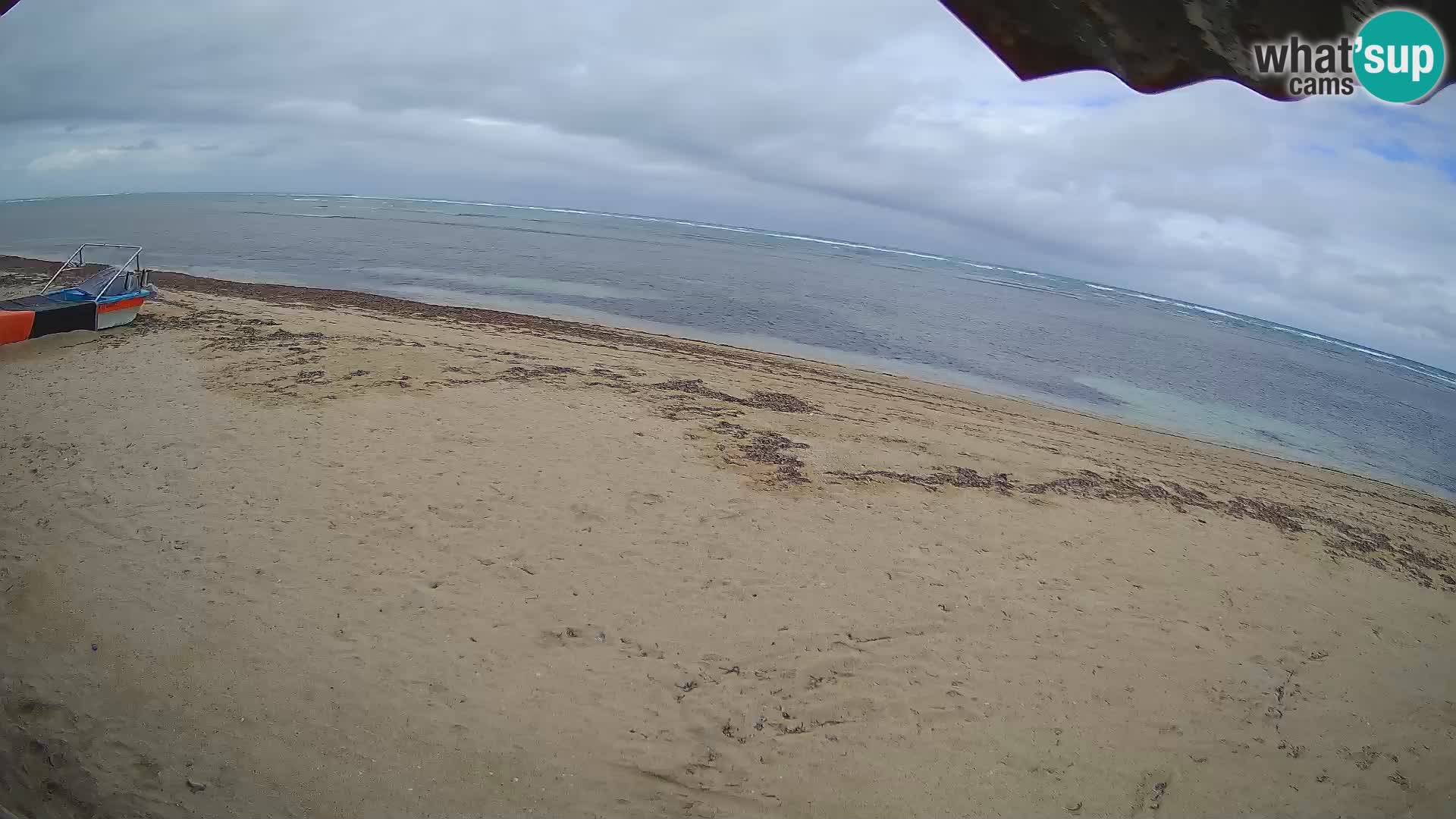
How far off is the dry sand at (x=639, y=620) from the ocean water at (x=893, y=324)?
35.2 feet

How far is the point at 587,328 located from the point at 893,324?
16.1 m

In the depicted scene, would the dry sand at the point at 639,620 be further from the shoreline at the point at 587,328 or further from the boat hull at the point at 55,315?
the shoreline at the point at 587,328

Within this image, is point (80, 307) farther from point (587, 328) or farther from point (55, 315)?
point (587, 328)

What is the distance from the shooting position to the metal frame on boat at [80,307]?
11203 mm

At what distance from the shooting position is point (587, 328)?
1872cm

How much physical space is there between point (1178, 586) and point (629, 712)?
6.57 metres

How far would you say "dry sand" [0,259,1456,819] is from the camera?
4242 millimetres

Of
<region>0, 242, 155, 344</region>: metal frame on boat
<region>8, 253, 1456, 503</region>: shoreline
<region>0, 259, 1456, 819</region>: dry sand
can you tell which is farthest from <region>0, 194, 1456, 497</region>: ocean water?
<region>0, 259, 1456, 819</region>: dry sand

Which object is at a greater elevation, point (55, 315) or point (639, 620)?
point (55, 315)

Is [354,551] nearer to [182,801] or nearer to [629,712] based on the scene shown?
[182,801]

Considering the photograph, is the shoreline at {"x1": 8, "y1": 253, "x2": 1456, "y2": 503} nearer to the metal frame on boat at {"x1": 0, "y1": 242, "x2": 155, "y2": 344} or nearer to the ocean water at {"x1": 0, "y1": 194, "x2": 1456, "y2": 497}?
the ocean water at {"x1": 0, "y1": 194, "x2": 1456, "y2": 497}

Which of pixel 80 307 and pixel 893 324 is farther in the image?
pixel 893 324

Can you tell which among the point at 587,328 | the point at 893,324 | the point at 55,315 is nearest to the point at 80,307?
the point at 55,315

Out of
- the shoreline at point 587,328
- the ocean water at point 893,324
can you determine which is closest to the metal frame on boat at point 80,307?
the shoreline at point 587,328
